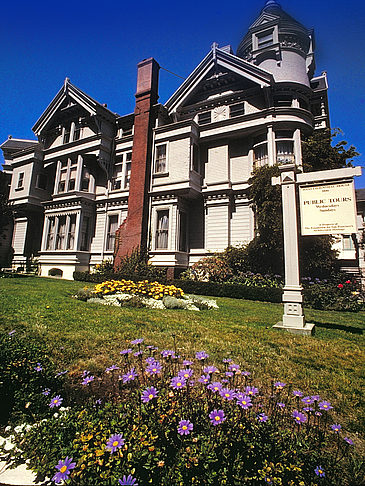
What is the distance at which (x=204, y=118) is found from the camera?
18781 millimetres

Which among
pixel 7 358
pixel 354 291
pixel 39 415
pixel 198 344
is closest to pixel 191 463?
pixel 39 415

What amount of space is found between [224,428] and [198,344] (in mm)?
2288

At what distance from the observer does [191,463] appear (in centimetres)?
176

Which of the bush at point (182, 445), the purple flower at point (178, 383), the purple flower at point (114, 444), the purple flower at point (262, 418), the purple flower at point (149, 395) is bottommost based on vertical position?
the bush at point (182, 445)

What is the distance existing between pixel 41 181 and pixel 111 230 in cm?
890

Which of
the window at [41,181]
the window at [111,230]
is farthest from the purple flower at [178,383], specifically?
the window at [41,181]

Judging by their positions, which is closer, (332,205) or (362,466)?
(362,466)

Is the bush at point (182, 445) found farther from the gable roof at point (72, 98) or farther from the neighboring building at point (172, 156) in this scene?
the gable roof at point (72, 98)

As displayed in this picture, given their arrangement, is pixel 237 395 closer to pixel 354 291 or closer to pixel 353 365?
pixel 353 365

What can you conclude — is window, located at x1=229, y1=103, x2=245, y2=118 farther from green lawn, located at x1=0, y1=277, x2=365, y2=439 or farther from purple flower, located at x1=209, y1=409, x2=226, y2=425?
purple flower, located at x1=209, y1=409, x2=226, y2=425

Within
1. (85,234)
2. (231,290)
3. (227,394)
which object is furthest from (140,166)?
(227,394)

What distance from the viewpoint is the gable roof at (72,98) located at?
66.7ft

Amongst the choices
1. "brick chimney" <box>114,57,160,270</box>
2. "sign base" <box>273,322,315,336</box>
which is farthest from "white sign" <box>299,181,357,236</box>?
"brick chimney" <box>114,57,160,270</box>

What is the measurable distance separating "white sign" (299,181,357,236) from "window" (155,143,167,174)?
12835 millimetres
